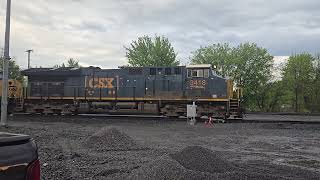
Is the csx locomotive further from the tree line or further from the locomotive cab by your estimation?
the tree line

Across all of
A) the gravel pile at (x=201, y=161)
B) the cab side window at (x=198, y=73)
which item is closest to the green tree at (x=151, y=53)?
the cab side window at (x=198, y=73)

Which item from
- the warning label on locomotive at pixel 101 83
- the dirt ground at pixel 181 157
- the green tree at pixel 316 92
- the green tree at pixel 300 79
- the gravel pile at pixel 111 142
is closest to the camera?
the dirt ground at pixel 181 157

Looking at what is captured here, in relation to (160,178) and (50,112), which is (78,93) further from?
(160,178)

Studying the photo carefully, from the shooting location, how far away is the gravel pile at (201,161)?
7.27 m

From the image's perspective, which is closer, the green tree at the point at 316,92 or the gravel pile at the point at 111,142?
the gravel pile at the point at 111,142

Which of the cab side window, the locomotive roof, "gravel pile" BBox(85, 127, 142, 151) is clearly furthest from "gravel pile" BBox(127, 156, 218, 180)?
the locomotive roof

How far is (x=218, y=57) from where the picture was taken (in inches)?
2089

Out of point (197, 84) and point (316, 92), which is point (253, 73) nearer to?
point (316, 92)

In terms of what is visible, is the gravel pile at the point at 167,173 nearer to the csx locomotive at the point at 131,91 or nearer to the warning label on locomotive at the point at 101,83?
the csx locomotive at the point at 131,91

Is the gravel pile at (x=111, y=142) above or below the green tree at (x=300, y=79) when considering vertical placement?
below

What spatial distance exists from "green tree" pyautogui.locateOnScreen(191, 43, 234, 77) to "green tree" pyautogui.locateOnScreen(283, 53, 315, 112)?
290 inches

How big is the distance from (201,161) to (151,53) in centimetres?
4742

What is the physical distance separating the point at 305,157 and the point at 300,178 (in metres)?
3.35

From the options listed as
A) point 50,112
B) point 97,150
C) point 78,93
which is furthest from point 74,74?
point 97,150
